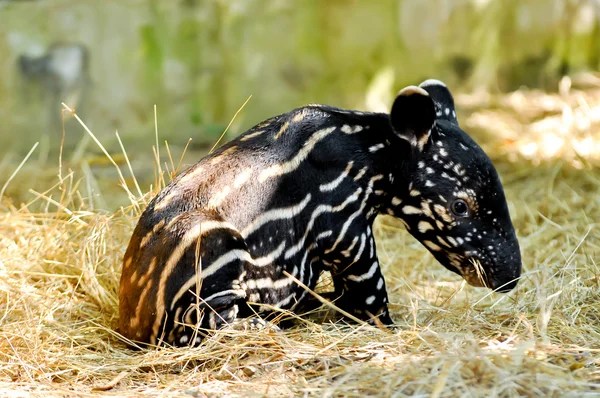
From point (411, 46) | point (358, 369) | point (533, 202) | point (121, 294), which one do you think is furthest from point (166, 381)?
point (411, 46)

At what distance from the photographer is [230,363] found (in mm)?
3562

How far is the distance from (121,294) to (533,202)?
3.94 metres

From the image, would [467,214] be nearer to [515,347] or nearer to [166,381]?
[515,347]

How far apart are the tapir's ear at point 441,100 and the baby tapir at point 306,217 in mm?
99

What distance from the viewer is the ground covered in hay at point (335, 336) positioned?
3217 mm

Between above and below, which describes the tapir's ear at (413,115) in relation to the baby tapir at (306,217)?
above

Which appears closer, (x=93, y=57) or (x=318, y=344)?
(x=318, y=344)

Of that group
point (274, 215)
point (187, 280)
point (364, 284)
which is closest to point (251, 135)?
point (274, 215)

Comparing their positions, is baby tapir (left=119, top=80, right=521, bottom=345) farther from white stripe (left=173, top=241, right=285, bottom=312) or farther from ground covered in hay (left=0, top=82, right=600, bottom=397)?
ground covered in hay (left=0, top=82, right=600, bottom=397)

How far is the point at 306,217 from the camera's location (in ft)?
13.1

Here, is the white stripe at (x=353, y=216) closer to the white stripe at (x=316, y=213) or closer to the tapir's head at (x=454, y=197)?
the white stripe at (x=316, y=213)

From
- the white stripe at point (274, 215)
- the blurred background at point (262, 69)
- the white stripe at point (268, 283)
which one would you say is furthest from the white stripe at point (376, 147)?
the blurred background at point (262, 69)

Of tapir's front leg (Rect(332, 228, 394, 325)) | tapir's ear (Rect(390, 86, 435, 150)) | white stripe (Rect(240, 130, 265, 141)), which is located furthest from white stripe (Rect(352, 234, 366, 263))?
white stripe (Rect(240, 130, 265, 141))

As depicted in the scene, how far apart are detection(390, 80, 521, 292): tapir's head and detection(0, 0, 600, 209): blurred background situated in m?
3.12
